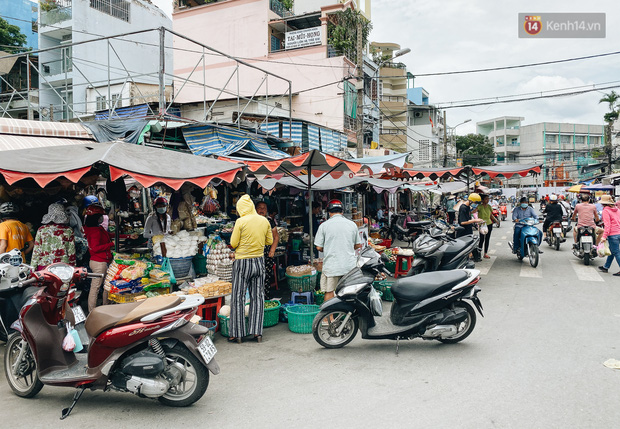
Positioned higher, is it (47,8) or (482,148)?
(47,8)

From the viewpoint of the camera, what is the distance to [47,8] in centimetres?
2458

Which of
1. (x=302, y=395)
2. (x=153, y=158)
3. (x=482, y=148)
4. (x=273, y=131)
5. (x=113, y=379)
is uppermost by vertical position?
(x=482, y=148)

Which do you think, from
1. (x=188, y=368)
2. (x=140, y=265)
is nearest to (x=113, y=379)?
(x=188, y=368)

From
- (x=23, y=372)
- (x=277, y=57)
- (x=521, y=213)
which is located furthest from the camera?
(x=277, y=57)

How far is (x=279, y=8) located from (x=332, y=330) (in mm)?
23474

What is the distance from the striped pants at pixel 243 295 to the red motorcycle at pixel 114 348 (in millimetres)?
1581

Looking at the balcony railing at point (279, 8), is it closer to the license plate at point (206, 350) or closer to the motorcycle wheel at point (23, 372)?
the motorcycle wheel at point (23, 372)

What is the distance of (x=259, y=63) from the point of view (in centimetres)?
2372

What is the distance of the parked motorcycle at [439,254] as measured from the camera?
7242 millimetres

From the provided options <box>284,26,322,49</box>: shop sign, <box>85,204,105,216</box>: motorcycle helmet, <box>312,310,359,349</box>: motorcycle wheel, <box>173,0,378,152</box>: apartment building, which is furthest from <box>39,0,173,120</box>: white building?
<box>312,310,359,349</box>: motorcycle wheel

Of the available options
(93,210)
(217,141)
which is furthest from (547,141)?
(93,210)

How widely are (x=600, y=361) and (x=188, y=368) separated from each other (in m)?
4.45

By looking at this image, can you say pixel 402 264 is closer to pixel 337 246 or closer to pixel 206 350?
pixel 337 246

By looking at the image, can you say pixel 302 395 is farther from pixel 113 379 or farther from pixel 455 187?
pixel 455 187
